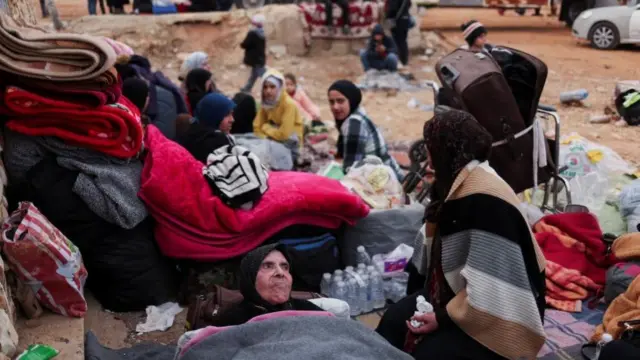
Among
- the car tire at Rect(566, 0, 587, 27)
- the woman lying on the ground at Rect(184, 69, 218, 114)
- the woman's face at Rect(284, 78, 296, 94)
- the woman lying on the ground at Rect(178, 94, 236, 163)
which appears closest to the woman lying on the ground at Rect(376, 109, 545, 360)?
the woman lying on the ground at Rect(178, 94, 236, 163)

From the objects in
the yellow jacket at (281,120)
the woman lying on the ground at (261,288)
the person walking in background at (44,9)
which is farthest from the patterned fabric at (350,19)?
the woman lying on the ground at (261,288)

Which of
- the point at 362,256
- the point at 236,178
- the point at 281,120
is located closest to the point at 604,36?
the point at 281,120

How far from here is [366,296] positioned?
4.57 metres

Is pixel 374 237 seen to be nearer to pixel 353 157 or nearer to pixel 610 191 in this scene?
pixel 353 157

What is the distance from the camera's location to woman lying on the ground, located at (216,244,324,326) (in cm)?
303

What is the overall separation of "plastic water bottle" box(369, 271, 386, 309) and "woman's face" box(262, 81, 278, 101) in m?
2.95

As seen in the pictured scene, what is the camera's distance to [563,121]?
31.8 feet

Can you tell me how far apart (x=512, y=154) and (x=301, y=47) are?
9.70 m

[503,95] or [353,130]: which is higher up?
[503,95]

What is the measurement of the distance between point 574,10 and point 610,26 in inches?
145

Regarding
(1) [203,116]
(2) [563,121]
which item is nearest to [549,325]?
(1) [203,116]

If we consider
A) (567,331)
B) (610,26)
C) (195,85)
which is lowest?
(610,26)

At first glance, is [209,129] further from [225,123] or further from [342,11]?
[342,11]

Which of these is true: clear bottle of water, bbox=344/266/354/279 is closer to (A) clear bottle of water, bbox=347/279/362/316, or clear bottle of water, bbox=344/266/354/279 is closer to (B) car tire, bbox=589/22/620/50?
(A) clear bottle of water, bbox=347/279/362/316
